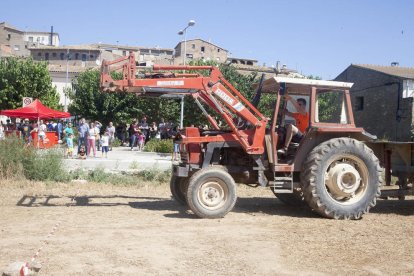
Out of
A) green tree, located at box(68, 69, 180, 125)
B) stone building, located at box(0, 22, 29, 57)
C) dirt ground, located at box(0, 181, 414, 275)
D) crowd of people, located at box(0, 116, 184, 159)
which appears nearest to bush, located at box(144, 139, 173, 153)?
crowd of people, located at box(0, 116, 184, 159)

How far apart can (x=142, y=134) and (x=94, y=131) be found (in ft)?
15.3

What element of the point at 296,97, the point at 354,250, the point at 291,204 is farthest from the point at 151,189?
the point at 354,250

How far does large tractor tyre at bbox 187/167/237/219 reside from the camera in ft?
29.0

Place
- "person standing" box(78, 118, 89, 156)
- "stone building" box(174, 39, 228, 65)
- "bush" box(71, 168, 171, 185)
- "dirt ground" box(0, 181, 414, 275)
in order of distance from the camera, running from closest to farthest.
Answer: "dirt ground" box(0, 181, 414, 275) → "bush" box(71, 168, 171, 185) → "person standing" box(78, 118, 89, 156) → "stone building" box(174, 39, 228, 65)

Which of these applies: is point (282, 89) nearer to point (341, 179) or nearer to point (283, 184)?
point (283, 184)

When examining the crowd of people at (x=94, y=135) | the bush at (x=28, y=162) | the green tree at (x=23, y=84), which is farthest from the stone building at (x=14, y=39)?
the bush at (x=28, y=162)

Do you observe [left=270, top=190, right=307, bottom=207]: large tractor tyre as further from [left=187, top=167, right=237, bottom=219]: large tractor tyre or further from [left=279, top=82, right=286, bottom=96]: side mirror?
[left=279, top=82, right=286, bottom=96]: side mirror

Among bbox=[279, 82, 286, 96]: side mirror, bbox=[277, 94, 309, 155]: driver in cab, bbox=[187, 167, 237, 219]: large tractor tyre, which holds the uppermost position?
bbox=[279, 82, 286, 96]: side mirror

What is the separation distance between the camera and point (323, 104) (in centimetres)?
977

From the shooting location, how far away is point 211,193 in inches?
355

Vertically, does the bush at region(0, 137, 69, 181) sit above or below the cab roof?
below

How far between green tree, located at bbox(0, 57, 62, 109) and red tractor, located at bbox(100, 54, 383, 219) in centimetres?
3080

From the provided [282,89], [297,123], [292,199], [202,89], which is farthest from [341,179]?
[202,89]

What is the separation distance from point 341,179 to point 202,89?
315cm
